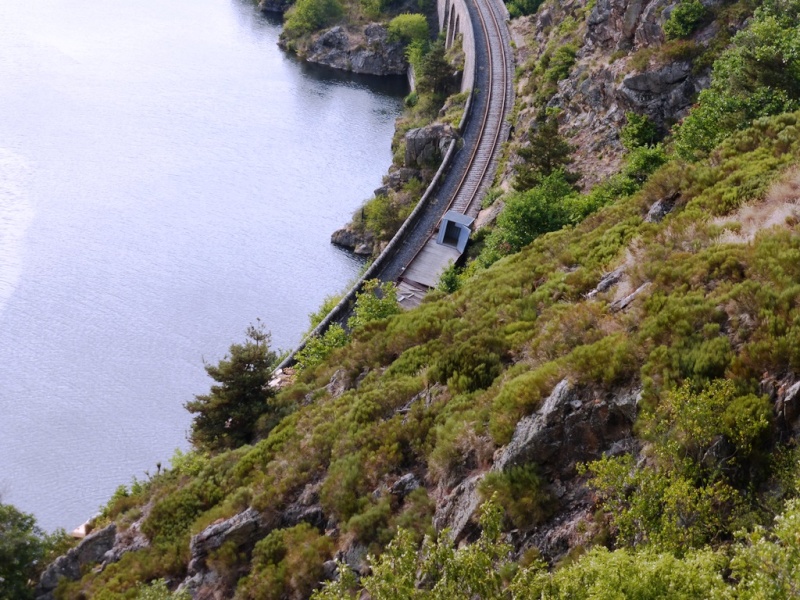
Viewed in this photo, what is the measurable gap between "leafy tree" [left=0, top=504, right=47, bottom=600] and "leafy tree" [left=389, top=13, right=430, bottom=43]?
2854 inches

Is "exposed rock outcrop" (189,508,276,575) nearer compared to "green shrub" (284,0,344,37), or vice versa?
"exposed rock outcrop" (189,508,276,575)

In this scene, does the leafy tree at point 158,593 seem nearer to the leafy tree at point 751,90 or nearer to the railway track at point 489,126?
the leafy tree at point 751,90

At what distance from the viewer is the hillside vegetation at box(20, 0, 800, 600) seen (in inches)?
456

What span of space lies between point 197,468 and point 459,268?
1872 centimetres

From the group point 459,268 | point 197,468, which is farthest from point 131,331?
point 197,468

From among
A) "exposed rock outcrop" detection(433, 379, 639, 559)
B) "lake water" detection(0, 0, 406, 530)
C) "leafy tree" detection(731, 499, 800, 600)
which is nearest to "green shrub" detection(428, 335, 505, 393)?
"exposed rock outcrop" detection(433, 379, 639, 559)

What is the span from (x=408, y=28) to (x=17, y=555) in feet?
245

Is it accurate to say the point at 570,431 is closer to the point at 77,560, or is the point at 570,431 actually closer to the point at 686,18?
the point at 77,560

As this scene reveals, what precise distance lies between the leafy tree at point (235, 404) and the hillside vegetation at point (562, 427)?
0.08 metres

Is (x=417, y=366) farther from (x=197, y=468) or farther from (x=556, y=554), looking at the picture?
(x=556, y=554)

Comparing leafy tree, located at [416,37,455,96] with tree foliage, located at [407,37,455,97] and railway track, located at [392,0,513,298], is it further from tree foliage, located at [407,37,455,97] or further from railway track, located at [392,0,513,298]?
railway track, located at [392,0,513,298]

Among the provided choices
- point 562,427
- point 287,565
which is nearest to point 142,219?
point 287,565

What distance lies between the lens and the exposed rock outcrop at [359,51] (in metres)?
86.1

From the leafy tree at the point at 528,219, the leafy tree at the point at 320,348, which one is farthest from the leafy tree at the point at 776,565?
the leafy tree at the point at 528,219
